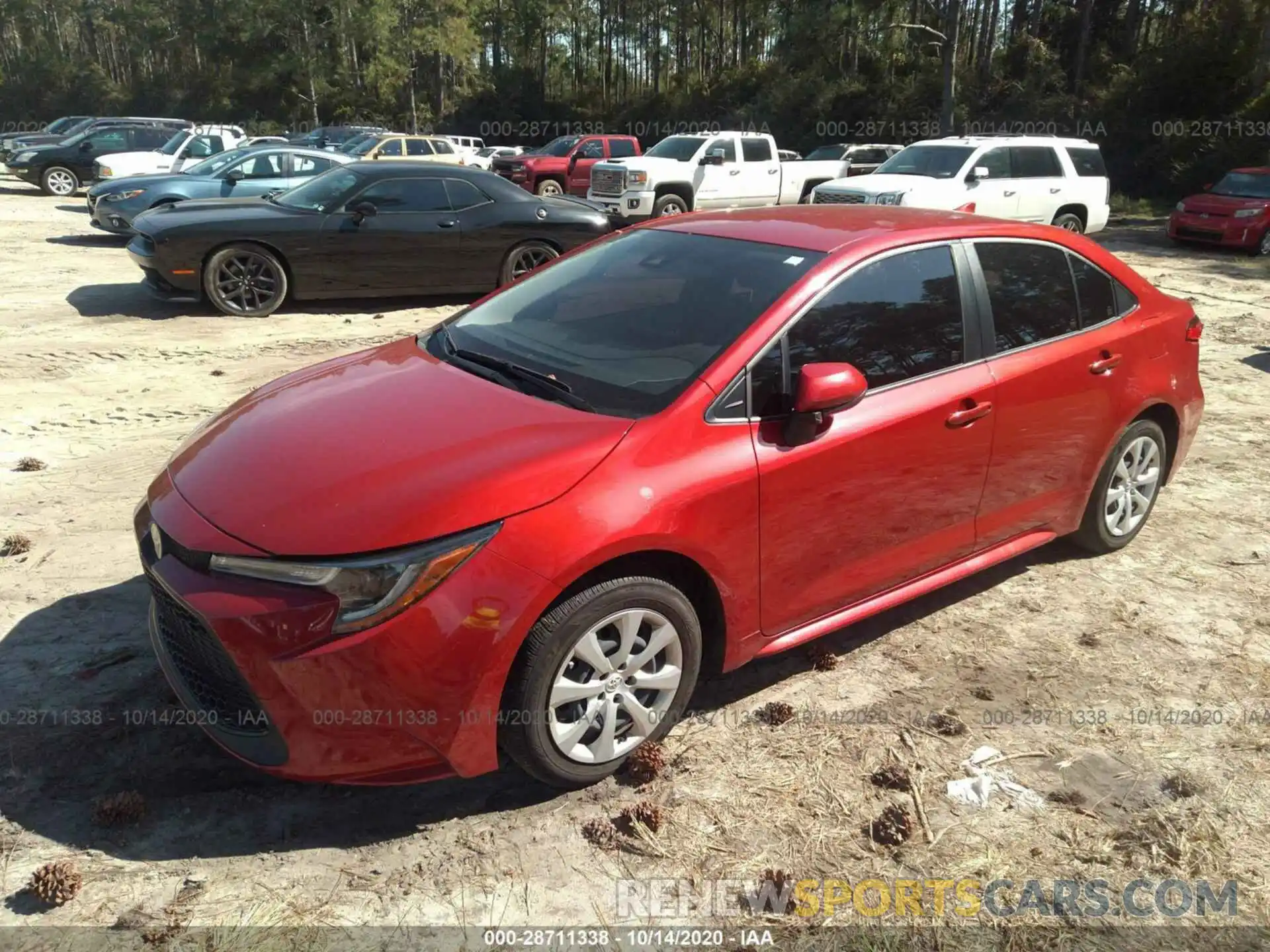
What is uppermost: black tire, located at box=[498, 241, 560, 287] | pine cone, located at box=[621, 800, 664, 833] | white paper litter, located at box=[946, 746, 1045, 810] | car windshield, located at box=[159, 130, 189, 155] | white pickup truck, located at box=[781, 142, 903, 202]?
car windshield, located at box=[159, 130, 189, 155]

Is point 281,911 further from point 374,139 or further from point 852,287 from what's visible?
point 374,139

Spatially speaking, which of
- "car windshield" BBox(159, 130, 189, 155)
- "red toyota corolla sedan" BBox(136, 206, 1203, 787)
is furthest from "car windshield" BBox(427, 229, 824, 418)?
"car windshield" BBox(159, 130, 189, 155)

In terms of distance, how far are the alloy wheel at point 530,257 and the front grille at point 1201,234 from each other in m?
12.3

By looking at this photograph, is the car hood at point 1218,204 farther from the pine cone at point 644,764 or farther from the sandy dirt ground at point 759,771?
the pine cone at point 644,764

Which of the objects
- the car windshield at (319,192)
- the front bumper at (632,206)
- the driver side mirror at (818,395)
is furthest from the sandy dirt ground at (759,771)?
the front bumper at (632,206)

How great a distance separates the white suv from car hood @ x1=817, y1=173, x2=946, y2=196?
1cm

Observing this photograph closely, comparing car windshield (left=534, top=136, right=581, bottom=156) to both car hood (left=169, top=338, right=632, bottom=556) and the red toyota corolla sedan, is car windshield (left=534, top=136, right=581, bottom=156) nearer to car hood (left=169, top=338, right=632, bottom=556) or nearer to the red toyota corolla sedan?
the red toyota corolla sedan

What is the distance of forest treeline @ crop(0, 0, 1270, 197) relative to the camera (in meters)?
27.2

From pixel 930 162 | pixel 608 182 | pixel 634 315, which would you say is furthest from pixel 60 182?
pixel 634 315

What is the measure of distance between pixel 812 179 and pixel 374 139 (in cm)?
1263

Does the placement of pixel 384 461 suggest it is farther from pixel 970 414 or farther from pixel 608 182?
pixel 608 182

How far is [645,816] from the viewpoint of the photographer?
9.76 ft

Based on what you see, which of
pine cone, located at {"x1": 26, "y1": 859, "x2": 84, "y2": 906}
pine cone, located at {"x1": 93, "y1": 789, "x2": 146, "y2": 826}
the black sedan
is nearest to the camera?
pine cone, located at {"x1": 26, "y1": 859, "x2": 84, "y2": 906}

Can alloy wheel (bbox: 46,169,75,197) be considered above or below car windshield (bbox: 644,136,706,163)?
below
